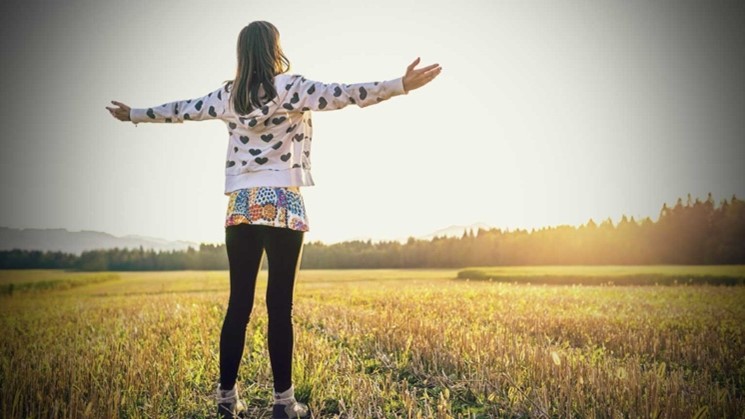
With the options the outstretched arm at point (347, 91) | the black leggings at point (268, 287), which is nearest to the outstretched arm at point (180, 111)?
the outstretched arm at point (347, 91)

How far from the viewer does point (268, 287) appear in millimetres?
3170

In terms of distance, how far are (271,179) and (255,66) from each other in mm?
815

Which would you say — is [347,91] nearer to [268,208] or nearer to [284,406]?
[268,208]

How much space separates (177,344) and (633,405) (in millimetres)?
4904

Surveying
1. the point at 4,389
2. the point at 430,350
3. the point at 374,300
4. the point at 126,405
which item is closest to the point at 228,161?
the point at 126,405

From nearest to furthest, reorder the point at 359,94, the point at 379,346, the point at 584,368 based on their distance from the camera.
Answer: the point at 359,94, the point at 584,368, the point at 379,346

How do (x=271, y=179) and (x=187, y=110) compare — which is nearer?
(x=271, y=179)

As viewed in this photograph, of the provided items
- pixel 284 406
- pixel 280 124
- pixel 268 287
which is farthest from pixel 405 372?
pixel 280 124

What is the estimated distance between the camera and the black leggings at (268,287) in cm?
314

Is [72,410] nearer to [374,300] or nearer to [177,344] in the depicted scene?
[177,344]

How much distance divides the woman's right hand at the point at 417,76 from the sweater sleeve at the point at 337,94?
0.16 ft

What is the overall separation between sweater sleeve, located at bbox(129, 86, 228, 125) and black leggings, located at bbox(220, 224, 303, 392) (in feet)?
3.09

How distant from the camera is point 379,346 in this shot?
5.53 meters

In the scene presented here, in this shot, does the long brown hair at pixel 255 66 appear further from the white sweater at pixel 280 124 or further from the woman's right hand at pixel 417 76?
the woman's right hand at pixel 417 76
